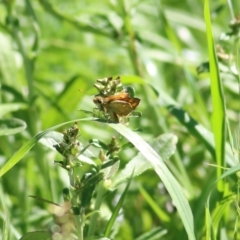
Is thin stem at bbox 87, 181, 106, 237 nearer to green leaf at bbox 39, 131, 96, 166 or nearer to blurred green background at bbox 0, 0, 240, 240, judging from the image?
green leaf at bbox 39, 131, 96, 166

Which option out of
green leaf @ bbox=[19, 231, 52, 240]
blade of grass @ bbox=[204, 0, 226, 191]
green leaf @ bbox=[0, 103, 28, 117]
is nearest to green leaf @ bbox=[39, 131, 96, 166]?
green leaf @ bbox=[19, 231, 52, 240]

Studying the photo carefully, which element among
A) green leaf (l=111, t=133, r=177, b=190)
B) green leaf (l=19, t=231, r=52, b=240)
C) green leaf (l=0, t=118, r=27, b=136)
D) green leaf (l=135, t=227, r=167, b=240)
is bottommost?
green leaf (l=135, t=227, r=167, b=240)

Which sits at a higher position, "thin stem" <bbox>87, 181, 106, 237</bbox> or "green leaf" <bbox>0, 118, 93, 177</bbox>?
"green leaf" <bbox>0, 118, 93, 177</bbox>

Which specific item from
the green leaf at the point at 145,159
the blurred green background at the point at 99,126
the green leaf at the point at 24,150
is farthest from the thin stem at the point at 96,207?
the blurred green background at the point at 99,126

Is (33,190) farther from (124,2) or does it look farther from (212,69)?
(212,69)

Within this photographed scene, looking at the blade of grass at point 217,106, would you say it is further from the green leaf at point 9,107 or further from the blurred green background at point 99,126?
the green leaf at point 9,107

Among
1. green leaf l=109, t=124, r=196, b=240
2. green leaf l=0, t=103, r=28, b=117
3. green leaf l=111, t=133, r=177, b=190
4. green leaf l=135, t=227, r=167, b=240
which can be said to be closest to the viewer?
green leaf l=109, t=124, r=196, b=240

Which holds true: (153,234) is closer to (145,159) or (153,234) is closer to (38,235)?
(145,159)
